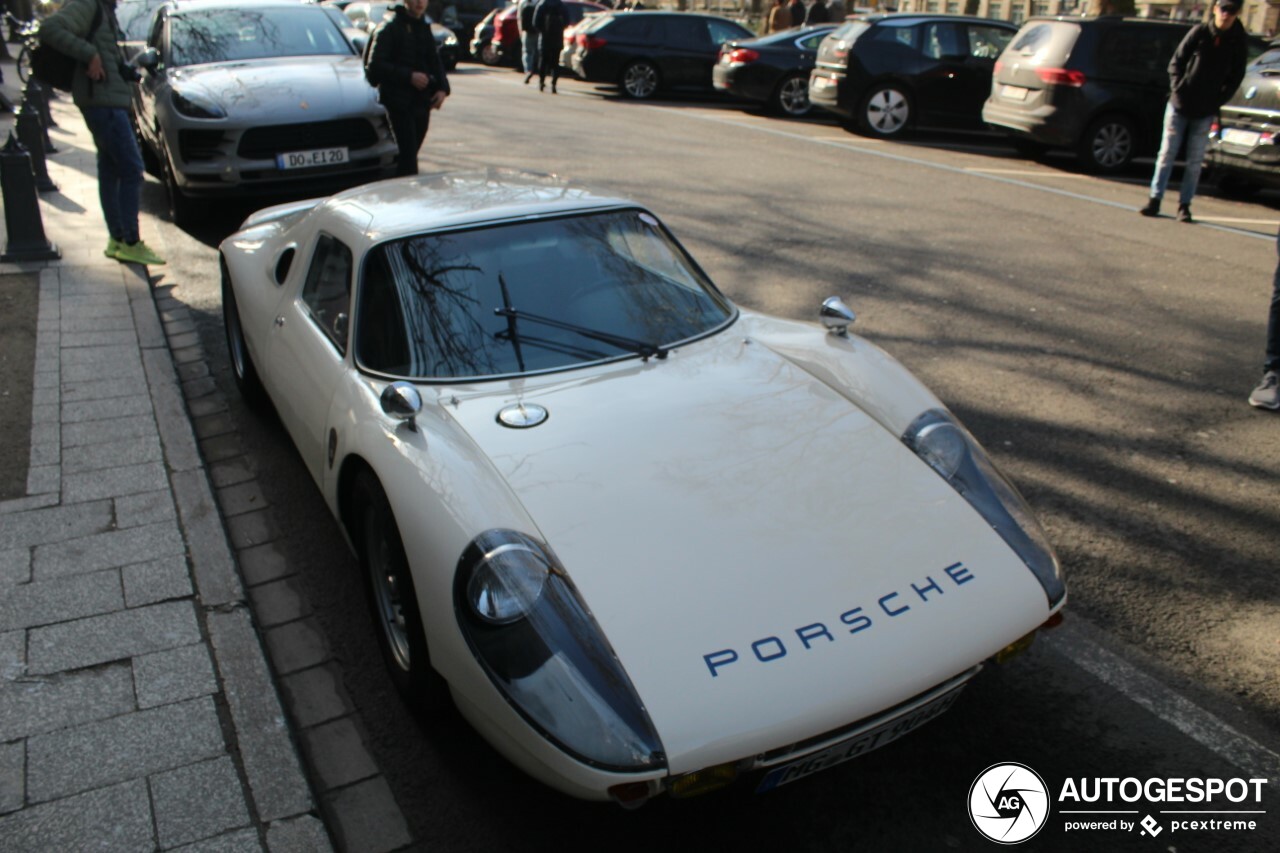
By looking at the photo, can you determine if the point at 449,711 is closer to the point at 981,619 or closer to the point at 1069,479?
the point at 981,619

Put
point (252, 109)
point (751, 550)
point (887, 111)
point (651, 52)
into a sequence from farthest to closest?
point (651, 52)
point (887, 111)
point (252, 109)
point (751, 550)

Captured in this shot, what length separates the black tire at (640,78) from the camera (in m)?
18.5

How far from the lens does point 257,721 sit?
299cm

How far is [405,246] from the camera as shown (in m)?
3.66

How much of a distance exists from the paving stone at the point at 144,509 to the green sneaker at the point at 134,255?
374 cm

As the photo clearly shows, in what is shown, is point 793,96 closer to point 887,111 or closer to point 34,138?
point 887,111

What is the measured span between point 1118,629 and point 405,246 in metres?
2.69

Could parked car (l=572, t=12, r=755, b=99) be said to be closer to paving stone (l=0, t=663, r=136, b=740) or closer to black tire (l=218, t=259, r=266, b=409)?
black tire (l=218, t=259, r=266, b=409)

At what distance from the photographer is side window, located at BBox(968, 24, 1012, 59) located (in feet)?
46.3

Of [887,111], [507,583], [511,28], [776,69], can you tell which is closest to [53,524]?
[507,583]

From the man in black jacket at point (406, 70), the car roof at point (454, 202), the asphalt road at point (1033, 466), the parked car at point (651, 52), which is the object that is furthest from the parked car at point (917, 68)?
the car roof at point (454, 202)

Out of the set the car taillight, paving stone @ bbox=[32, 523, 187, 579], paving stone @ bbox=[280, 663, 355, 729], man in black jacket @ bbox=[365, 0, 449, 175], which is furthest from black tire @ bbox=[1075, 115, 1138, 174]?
paving stone @ bbox=[280, 663, 355, 729]

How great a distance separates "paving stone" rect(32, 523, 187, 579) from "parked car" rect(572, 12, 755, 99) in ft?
52.5

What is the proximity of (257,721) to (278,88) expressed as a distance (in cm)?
662
